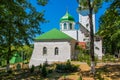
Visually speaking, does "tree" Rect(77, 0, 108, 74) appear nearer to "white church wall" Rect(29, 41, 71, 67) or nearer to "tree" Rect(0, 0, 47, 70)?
"tree" Rect(0, 0, 47, 70)

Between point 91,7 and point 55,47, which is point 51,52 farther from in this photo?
point 91,7

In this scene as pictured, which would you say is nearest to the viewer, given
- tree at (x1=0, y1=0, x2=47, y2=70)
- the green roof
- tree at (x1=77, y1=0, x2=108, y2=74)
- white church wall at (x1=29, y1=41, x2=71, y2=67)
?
tree at (x1=0, y1=0, x2=47, y2=70)

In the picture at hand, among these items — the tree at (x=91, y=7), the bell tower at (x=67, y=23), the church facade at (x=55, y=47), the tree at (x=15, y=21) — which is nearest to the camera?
the tree at (x=15, y=21)

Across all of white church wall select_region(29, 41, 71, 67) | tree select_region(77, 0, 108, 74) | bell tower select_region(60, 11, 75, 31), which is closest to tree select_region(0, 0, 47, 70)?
tree select_region(77, 0, 108, 74)

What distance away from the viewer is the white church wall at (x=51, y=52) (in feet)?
147

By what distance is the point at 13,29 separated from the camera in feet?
68.6

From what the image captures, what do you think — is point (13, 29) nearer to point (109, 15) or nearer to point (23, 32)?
point (23, 32)

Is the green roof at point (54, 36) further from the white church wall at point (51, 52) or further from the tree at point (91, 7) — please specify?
the tree at point (91, 7)

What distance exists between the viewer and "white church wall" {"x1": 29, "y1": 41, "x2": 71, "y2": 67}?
44.7 meters

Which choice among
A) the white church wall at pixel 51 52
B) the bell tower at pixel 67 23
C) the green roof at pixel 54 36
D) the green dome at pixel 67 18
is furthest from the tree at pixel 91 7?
the green dome at pixel 67 18

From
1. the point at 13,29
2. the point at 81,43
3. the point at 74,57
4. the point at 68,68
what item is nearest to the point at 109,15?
the point at 68,68

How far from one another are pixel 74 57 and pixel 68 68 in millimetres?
15255

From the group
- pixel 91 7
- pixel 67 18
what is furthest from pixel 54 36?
pixel 91 7

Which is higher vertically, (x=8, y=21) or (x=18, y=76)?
(x=8, y=21)
